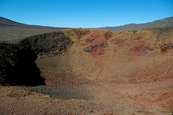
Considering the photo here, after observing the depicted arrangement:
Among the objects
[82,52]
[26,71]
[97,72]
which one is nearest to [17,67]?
[26,71]

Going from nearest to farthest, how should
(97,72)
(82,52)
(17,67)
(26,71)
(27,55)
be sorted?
(17,67) → (26,71) → (27,55) → (97,72) → (82,52)

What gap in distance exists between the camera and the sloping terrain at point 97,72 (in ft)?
18.5

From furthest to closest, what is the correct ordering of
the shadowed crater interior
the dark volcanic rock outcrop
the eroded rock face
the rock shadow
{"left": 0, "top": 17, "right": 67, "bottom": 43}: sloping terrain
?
{"left": 0, "top": 17, "right": 67, "bottom": 43}: sloping terrain → the eroded rock face → the rock shadow → the dark volcanic rock outcrop → the shadowed crater interior

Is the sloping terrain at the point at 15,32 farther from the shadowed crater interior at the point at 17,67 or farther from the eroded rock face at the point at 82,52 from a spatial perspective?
the eroded rock face at the point at 82,52

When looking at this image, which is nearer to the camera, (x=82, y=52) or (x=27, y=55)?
(x=27, y=55)

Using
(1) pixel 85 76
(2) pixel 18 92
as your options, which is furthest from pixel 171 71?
(2) pixel 18 92

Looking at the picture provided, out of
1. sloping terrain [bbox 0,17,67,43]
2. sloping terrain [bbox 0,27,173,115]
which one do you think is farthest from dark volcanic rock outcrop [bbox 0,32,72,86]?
sloping terrain [bbox 0,17,67,43]

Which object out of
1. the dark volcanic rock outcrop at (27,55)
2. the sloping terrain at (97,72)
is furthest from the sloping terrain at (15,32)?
the sloping terrain at (97,72)

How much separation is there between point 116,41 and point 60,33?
919cm

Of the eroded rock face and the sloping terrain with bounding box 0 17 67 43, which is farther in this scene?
the sloping terrain with bounding box 0 17 67 43

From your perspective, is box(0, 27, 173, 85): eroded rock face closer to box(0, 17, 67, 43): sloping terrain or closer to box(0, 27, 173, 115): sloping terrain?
box(0, 27, 173, 115): sloping terrain

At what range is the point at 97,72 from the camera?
1345 cm

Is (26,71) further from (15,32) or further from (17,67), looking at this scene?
(15,32)

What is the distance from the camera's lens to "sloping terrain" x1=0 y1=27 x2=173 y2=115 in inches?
222
